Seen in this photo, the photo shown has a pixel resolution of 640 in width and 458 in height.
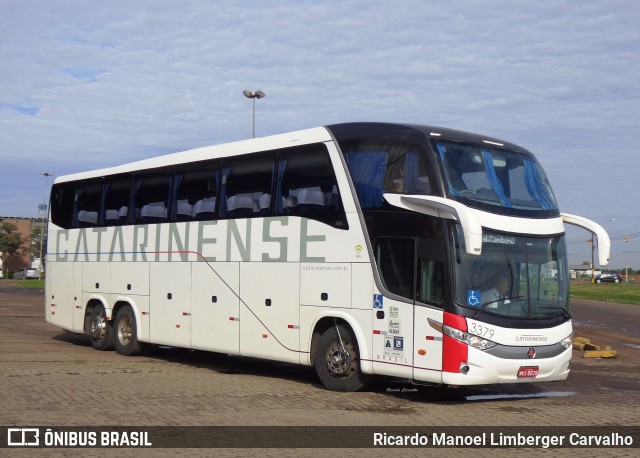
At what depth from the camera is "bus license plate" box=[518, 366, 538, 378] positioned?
12.7 metres

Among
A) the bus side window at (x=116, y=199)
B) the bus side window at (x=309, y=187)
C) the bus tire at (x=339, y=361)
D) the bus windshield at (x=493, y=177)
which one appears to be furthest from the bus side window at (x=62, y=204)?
the bus windshield at (x=493, y=177)

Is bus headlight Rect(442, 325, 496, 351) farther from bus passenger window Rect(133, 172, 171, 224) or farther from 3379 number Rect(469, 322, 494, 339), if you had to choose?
bus passenger window Rect(133, 172, 171, 224)

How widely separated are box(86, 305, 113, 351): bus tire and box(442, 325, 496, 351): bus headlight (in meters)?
10.1

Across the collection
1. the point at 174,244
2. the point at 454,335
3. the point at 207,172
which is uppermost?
the point at 207,172

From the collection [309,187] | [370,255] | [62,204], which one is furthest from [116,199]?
[370,255]

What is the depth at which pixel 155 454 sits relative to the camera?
8.93 metres

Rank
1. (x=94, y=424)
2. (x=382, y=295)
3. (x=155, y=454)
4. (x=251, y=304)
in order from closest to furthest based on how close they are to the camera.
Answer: (x=155, y=454), (x=94, y=424), (x=382, y=295), (x=251, y=304)

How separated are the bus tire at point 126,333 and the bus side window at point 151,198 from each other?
2.14 m

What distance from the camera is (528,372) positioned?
504 inches

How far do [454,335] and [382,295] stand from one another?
1.48 metres

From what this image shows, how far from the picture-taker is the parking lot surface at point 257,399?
1092 centimetres

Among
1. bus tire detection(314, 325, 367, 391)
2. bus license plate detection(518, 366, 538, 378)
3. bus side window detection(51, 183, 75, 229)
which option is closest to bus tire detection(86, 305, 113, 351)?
bus side window detection(51, 183, 75, 229)

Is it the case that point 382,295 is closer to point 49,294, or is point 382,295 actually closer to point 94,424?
point 94,424

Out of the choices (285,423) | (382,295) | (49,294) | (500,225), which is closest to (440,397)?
(382,295)
